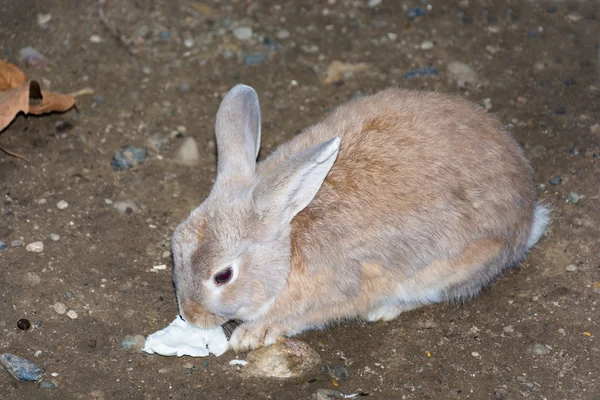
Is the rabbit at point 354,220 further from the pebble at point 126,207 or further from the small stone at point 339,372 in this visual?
the pebble at point 126,207

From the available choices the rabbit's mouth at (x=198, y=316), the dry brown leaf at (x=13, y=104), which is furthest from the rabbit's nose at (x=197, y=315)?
the dry brown leaf at (x=13, y=104)

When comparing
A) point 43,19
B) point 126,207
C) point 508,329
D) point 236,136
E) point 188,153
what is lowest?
point 126,207

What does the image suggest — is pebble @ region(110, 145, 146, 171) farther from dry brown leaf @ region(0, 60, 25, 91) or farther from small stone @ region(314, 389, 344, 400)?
small stone @ region(314, 389, 344, 400)

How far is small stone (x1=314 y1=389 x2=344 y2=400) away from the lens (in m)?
4.85

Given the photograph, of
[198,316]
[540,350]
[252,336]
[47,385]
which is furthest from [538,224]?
[47,385]

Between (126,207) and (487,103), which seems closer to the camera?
(126,207)

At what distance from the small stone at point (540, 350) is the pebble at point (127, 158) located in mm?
3264

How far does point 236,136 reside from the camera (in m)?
5.30

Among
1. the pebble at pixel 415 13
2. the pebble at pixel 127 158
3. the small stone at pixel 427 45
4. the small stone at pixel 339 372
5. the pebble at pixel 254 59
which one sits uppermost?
the pebble at pixel 415 13

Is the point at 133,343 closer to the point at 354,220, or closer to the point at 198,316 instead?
the point at 198,316

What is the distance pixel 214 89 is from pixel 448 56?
2.08m

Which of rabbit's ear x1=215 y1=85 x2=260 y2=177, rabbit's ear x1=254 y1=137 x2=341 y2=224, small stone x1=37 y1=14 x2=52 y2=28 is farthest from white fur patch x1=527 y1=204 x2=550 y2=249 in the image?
small stone x1=37 y1=14 x2=52 y2=28

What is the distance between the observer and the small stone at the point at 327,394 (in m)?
4.85

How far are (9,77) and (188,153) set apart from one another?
1639 millimetres
